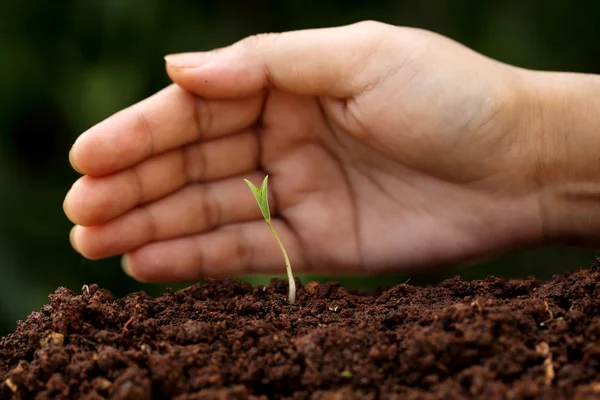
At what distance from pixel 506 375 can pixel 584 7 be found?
227 centimetres

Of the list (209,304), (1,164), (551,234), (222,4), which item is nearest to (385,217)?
(551,234)

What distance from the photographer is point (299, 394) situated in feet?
3.00

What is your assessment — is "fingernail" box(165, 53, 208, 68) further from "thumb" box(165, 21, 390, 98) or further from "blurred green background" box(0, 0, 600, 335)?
"blurred green background" box(0, 0, 600, 335)

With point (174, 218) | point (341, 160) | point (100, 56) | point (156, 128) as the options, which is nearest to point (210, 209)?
point (174, 218)

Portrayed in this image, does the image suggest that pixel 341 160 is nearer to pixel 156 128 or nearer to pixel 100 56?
pixel 156 128

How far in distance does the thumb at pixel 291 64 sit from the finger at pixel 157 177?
22 centimetres

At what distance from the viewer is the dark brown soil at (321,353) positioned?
90 centimetres

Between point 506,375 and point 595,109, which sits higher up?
point 595,109

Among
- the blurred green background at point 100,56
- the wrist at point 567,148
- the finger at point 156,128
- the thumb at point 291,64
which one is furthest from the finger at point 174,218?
the wrist at point 567,148

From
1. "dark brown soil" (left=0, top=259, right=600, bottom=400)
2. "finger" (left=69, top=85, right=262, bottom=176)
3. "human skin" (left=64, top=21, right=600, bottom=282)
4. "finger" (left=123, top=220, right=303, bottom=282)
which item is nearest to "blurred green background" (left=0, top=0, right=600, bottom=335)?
"finger" (left=123, top=220, right=303, bottom=282)

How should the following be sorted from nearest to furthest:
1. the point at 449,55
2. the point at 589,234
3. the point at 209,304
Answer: the point at 209,304, the point at 449,55, the point at 589,234

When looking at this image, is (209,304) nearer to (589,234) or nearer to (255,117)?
(255,117)

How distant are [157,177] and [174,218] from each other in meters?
0.14

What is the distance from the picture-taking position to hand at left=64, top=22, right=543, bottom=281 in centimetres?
167
